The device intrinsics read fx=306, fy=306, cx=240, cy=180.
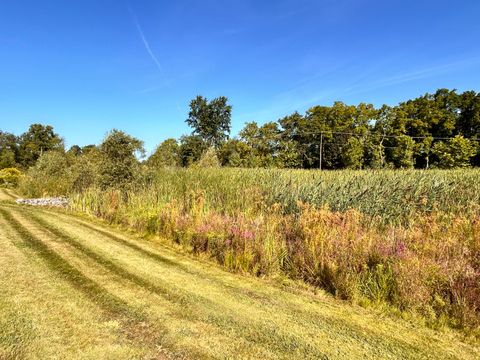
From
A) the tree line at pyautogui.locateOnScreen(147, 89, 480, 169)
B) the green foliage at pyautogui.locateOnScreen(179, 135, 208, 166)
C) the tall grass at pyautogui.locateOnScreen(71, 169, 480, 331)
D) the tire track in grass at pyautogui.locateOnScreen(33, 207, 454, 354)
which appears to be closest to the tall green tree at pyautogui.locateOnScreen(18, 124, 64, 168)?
the green foliage at pyautogui.locateOnScreen(179, 135, 208, 166)

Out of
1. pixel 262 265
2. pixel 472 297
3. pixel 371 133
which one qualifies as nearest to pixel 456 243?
pixel 472 297

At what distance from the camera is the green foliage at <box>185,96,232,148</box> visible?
50188 mm

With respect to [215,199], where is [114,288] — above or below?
below

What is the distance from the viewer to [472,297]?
302 centimetres

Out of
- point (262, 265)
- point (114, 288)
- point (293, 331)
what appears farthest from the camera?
point (262, 265)

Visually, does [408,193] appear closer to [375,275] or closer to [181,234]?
[375,275]

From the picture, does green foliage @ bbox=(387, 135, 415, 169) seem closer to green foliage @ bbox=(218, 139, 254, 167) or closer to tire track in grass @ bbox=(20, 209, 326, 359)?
green foliage @ bbox=(218, 139, 254, 167)

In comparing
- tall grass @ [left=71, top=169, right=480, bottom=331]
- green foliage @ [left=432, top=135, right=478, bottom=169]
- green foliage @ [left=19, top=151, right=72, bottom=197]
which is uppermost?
green foliage @ [left=432, top=135, right=478, bottom=169]

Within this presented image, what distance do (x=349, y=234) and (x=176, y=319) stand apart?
2.53 m

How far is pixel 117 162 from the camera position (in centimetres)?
978

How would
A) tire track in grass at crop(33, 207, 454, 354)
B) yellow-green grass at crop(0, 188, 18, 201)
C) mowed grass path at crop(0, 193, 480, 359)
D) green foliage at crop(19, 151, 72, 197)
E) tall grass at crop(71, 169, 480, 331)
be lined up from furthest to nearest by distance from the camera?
green foliage at crop(19, 151, 72, 197) < yellow-green grass at crop(0, 188, 18, 201) < tall grass at crop(71, 169, 480, 331) < tire track in grass at crop(33, 207, 454, 354) < mowed grass path at crop(0, 193, 480, 359)

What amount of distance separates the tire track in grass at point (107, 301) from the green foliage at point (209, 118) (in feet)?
150

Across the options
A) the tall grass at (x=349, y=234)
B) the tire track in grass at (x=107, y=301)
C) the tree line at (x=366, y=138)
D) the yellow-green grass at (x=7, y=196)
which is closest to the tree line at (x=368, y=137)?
the tree line at (x=366, y=138)

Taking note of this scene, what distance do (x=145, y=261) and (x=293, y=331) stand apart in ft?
8.80
